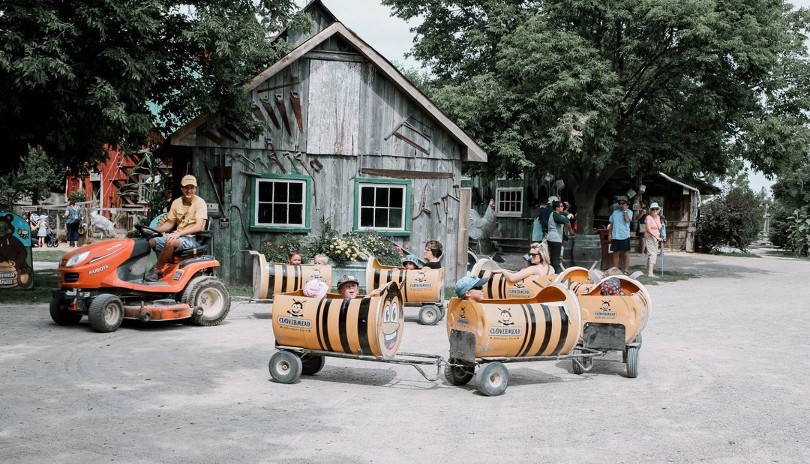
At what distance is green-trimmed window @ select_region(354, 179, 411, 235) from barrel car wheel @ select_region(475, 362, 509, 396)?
10667 millimetres

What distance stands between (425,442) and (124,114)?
360 inches

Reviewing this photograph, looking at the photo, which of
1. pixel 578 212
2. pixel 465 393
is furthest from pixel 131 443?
pixel 578 212

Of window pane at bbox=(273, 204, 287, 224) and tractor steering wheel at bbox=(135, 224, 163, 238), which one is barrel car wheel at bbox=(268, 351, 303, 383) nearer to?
tractor steering wheel at bbox=(135, 224, 163, 238)

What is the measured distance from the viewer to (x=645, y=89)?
2369 centimetres

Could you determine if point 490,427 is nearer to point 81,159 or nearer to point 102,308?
point 102,308

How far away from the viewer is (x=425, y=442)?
612cm

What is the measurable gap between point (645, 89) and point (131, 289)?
16953 mm

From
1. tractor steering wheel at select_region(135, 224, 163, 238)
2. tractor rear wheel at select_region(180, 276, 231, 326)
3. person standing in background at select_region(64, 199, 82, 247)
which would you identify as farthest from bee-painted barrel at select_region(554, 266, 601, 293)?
person standing in background at select_region(64, 199, 82, 247)

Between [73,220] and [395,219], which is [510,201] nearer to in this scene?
[73,220]

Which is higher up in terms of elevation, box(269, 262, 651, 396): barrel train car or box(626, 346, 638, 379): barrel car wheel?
box(269, 262, 651, 396): barrel train car

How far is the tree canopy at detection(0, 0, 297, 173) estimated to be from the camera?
12.6 metres

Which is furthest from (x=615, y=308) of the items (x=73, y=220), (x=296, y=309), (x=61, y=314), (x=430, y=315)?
(x=73, y=220)

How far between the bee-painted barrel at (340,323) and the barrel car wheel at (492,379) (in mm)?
978

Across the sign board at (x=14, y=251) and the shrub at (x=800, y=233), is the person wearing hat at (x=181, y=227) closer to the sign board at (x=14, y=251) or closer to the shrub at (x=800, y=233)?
the sign board at (x=14, y=251)
